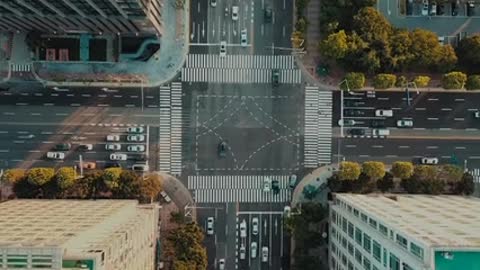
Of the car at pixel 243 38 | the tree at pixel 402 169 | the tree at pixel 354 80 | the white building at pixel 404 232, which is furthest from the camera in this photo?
the car at pixel 243 38

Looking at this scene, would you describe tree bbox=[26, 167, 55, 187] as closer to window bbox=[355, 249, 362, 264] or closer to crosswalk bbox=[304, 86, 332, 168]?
crosswalk bbox=[304, 86, 332, 168]

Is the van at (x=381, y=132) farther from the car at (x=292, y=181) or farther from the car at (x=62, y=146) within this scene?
the car at (x=62, y=146)

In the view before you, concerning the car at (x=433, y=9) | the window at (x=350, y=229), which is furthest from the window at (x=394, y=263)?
the car at (x=433, y=9)

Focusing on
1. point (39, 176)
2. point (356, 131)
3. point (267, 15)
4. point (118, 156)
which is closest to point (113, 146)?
point (118, 156)

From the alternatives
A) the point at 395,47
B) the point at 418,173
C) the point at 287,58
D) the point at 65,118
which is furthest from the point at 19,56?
the point at 418,173

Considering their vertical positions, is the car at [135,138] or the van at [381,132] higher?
the van at [381,132]

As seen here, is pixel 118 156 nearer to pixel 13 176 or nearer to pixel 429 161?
pixel 13 176

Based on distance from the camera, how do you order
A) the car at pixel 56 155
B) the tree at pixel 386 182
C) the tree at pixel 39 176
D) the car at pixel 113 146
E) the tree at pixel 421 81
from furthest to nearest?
the car at pixel 113 146
the car at pixel 56 155
the tree at pixel 386 182
the tree at pixel 421 81
the tree at pixel 39 176
